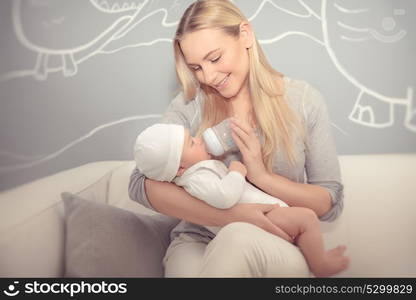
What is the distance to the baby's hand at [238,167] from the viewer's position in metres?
1.21

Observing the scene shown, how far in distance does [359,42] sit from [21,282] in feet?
3.66

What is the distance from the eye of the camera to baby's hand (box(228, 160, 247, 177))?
1211mm

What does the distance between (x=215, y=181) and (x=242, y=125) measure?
0.55ft

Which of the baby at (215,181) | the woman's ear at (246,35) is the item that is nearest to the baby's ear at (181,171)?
the baby at (215,181)

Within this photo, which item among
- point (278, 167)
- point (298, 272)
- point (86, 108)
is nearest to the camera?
point (298, 272)

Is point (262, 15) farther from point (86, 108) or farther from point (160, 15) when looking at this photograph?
point (86, 108)

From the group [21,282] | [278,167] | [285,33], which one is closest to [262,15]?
[285,33]

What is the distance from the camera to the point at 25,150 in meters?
1.41

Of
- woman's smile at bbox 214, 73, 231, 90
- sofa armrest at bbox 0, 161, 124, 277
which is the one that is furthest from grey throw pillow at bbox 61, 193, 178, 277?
woman's smile at bbox 214, 73, 231, 90

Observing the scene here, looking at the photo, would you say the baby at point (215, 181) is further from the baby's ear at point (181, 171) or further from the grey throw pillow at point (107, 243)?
the grey throw pillow at point (107, 243)

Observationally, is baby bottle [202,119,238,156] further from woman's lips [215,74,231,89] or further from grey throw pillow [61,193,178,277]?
grey throw pillow [61,193,178,277]

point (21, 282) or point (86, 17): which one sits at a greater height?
point (86, 17)

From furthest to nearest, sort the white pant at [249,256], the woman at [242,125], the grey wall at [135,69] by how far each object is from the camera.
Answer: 1. the grey wall at [135,69]
2. the woman at [242,125]
3. the white pant at [249,256]

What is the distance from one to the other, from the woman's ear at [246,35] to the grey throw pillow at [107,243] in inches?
21.6
